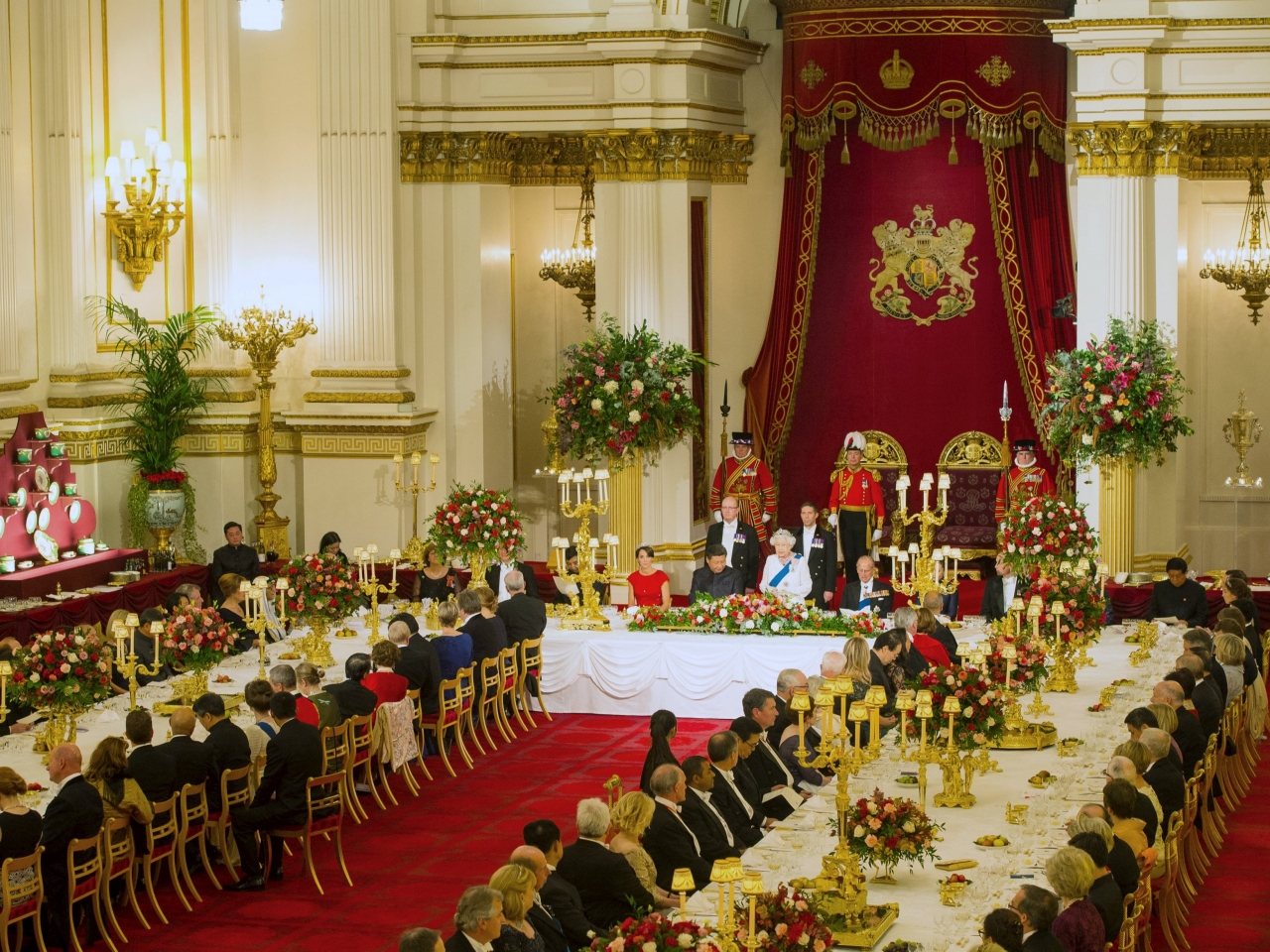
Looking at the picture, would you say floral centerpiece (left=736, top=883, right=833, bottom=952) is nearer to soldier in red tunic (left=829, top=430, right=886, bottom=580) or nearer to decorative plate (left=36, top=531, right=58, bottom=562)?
soldier in red tunic (left=829, top=430, right=886, bottom=580)

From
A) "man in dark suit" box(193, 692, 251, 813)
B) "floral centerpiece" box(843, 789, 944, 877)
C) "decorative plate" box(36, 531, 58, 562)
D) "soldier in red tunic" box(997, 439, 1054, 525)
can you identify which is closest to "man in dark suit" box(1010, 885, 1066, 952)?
"floral centerpiece" box(843, 789, 944, 877)

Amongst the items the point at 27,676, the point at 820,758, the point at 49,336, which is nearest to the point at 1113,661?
the point at 820,758

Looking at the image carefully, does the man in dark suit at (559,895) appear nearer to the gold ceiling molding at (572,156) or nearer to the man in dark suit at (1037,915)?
the man in dark suit at (1037,915)

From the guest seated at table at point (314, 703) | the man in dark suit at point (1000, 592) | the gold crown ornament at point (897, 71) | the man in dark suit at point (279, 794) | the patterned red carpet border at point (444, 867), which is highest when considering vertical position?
the gold crown ornament at point (897, 71)

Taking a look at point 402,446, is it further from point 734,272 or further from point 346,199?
point 734,272

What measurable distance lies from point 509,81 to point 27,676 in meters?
10.2

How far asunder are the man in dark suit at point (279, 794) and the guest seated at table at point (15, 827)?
1.80 metres

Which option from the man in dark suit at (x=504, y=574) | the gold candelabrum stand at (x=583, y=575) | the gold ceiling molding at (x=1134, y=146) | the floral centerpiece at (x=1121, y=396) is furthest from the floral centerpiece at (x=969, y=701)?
the gold ceiling molding at (x=1134, y=146)

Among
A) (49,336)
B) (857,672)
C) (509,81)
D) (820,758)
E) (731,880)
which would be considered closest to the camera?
(731,880)

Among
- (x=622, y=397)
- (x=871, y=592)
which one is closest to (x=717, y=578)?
(x=871, y=592)

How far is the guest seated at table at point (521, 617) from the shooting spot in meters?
14.9

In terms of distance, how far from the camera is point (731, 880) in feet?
22.6

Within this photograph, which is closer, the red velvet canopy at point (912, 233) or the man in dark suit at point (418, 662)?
the man in dark suit at point (418, 662)

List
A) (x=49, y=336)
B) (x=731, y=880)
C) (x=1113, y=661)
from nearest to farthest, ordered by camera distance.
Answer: (x=731, y=880) → (x=1113, y=661) → (x=49, y=336)
